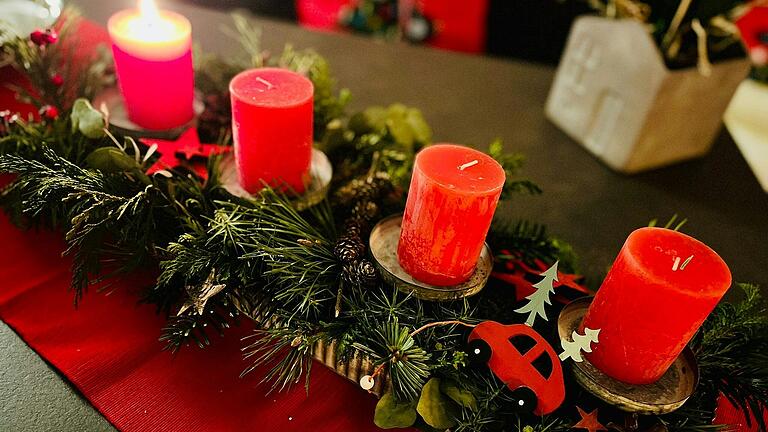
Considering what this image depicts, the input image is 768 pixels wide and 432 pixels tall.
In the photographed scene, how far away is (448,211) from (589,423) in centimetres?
22

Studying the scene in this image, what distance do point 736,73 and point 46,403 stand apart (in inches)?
44.4

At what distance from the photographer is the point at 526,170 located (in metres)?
1.08

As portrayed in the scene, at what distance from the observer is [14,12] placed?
830 mm

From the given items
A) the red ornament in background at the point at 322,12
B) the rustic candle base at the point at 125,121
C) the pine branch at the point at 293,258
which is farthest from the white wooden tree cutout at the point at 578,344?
the red ornament in background at the point at 322,12

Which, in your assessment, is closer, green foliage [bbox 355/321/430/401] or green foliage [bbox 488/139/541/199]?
green foliage [bbox 355/321/430/401]

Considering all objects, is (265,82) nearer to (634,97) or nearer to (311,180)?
(311,180)

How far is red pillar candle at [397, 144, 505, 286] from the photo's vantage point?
1.68ft

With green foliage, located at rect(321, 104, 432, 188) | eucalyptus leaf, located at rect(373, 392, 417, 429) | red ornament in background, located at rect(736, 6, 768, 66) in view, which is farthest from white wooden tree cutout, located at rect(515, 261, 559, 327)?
red ornament in background, located at rect(736, 6, 768, 66)

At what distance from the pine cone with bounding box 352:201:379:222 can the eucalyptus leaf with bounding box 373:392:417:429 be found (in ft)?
0.66

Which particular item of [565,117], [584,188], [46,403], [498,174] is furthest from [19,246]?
[565,117]

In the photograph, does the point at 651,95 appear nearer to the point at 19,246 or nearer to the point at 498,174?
the point at 498,174

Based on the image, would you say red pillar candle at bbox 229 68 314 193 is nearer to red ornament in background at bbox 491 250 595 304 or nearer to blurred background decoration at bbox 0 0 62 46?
red ornament in background at bbox 491 250 595 304

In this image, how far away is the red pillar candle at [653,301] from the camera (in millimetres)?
466

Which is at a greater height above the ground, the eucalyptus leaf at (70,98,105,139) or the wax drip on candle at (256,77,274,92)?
the wax drip on candle at (256,77,274,92)
